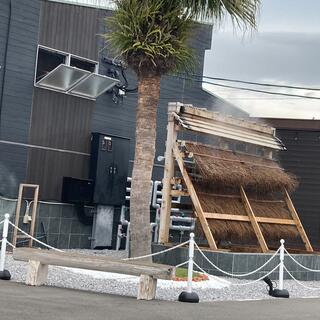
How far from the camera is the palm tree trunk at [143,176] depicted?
590 inches

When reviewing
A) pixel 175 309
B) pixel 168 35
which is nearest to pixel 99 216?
pixel 168 35

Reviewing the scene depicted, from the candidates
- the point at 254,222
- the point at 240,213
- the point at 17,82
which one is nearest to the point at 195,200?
the point at 240,213

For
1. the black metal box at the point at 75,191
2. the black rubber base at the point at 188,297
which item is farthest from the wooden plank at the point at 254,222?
the black rubber base at the point at 188,297

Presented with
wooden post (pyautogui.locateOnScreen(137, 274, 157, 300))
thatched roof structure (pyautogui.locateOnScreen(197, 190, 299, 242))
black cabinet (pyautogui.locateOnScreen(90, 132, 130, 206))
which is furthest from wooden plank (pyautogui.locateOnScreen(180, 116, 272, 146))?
wooden post (pyautogui.locateOnScreen(137, 274, 157, 300))

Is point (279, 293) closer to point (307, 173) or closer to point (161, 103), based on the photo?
point (161, 103)

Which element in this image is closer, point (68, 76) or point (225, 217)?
point (225, 217)

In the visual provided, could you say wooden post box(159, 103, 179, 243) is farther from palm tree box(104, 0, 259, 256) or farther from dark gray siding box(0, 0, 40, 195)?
dark gray siding box(0, 0, 40, 195)

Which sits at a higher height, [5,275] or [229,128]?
[229,128]

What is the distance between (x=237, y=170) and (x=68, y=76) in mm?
5078

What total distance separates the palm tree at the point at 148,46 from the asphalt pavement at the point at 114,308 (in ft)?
8.97

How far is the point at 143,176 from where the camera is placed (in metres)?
15.0

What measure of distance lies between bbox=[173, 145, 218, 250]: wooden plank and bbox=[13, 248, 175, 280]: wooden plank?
14.5 ft

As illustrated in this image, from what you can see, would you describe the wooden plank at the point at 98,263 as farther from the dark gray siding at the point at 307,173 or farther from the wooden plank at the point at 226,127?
the dark gray siding at the point at 307,173

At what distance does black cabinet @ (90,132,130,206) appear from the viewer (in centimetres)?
2119
